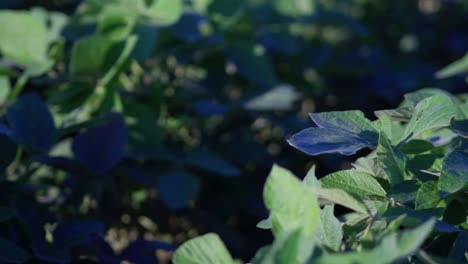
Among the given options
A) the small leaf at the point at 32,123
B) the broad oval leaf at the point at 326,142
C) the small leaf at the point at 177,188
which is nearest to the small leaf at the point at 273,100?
the small leaf at the point at 177,188

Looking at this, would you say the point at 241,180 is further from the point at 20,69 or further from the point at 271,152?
the point at 20,69

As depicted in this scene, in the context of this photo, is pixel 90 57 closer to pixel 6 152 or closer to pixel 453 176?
pixel 6 152

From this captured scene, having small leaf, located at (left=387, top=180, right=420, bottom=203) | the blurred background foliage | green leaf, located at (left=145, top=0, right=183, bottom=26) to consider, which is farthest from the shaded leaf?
small leaf, located at (left=387, top=180, right=420, bottom=203)

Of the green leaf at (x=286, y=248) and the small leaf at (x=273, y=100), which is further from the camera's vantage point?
the small leaf at (x=273, y=100)

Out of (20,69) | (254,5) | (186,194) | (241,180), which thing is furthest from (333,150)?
(254,5)

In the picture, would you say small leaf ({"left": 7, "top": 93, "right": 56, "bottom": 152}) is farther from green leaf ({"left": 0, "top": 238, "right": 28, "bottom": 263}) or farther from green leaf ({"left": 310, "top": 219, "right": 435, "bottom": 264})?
green leaf ({"left": 310, "top": 219, "right": 435, "bottom": 264})

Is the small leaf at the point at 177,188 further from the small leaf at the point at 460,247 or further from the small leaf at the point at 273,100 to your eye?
the small leaf at the point at 460,247
